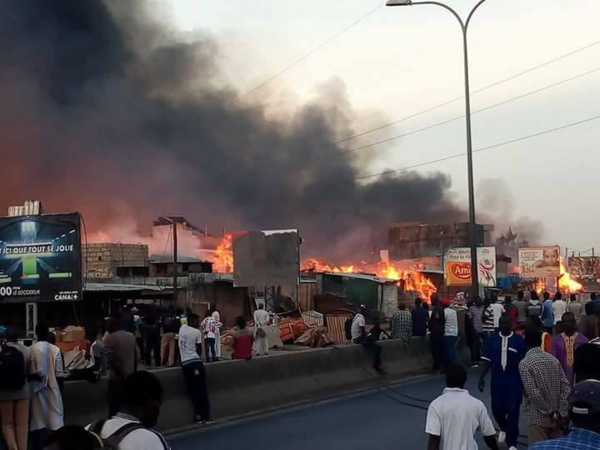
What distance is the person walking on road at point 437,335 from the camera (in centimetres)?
1745

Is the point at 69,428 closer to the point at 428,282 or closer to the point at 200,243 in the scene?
the point at 200,243

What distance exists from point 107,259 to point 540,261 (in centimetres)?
2025

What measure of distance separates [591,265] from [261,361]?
5268 centimetres

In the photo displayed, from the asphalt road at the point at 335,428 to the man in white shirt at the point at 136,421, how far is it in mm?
6039

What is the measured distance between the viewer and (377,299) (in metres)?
41.8

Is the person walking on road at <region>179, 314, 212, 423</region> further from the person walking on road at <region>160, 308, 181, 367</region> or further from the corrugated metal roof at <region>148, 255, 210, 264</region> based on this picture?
the corrugated metal roof at <region>148, 255, 210, 264</region>

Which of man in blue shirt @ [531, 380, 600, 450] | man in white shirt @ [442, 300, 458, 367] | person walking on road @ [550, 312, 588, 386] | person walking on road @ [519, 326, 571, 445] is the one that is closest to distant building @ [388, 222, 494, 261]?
man in white shirt @ [442, 300, 458, 367]

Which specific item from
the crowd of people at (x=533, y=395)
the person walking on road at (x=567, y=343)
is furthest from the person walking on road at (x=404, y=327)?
the person walking on road at (x=567, y=343)

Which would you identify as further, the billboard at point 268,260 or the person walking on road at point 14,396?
the billboard at point 268,260

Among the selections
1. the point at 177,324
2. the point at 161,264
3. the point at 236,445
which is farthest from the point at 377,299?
the point at 236,445

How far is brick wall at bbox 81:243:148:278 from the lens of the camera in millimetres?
39969

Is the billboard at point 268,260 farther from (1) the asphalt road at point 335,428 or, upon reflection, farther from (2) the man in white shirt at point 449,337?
(1) the asphalt road at point 335,428

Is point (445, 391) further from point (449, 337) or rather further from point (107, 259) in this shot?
point (107, 259)

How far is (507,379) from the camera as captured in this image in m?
8.60
